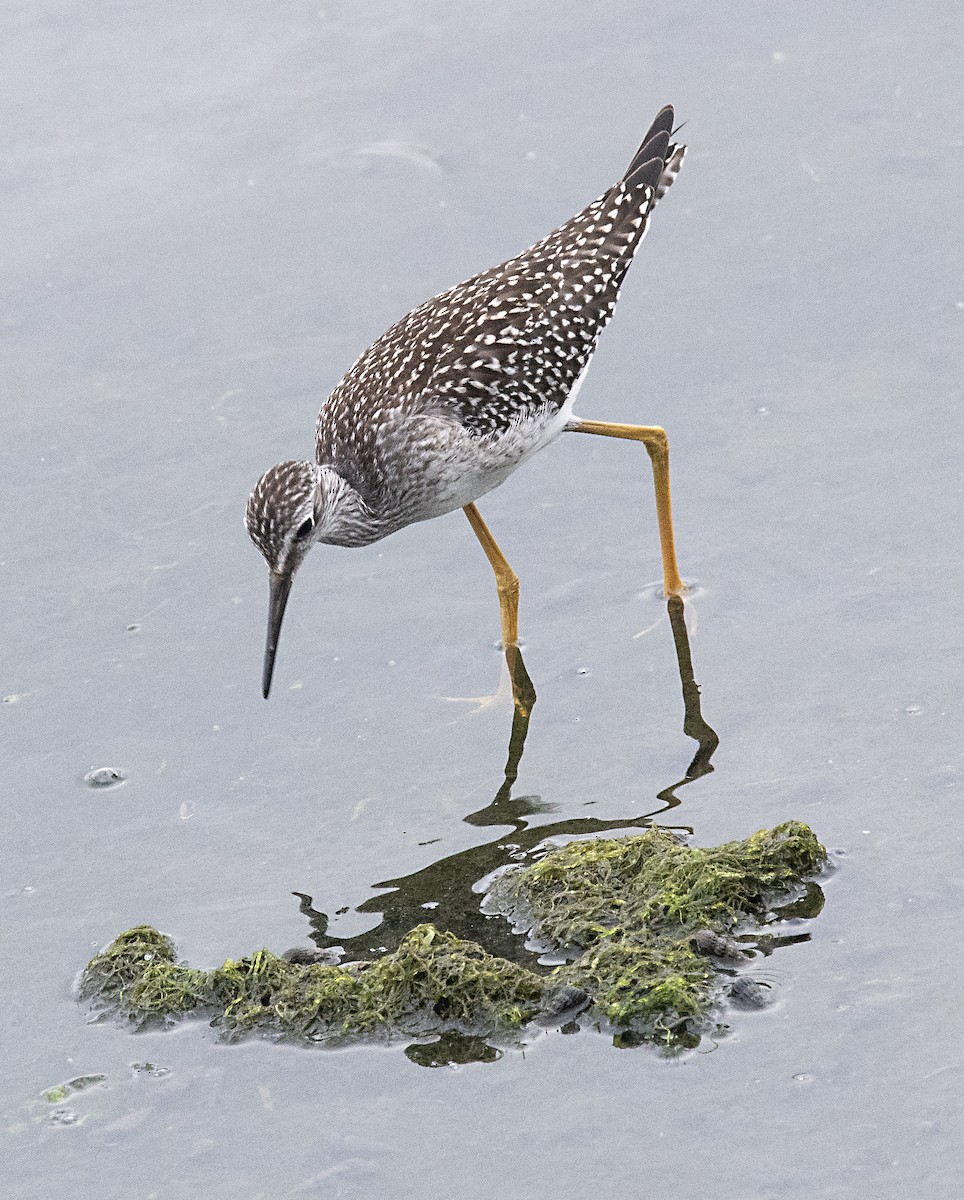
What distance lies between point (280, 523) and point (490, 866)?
1.62m

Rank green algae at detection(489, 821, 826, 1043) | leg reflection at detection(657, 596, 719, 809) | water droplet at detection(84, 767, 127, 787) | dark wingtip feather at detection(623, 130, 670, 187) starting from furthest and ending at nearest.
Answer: dark wingtip feather at detection(623, 130, 670, 187) → water droplet at detection(84, 767, 127, 787) → leg reflection at detection(657, 596, 719, 809) → green algae at detection(489, 821, 826, 1043)

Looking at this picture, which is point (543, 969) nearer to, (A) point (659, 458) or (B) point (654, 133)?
(A) point (659, 458)

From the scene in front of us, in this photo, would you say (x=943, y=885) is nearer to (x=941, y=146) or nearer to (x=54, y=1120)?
(x=54, y=1120)

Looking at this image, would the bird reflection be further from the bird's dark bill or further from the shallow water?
the bird's dark bill

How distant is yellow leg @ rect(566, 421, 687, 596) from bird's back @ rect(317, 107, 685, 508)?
24cm

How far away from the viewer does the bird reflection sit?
249 inches

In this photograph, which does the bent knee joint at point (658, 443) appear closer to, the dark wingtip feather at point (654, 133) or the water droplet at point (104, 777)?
the dark wingtip feather at point (654, 133)

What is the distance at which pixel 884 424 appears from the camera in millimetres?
8789

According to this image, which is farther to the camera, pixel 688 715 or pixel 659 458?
pixel 659 458

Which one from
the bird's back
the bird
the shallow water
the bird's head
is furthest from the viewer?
the bird's back

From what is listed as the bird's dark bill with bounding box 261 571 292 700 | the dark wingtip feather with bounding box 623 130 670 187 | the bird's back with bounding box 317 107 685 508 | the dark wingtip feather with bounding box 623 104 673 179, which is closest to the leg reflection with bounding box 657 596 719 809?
the bird's back with bounding box 317 107 685 508

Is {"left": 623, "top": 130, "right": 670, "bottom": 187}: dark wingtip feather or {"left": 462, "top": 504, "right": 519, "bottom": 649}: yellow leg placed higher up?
{"left": 623, "top": 130, "right": 670, "bottom": 187}: dark wingtip feather

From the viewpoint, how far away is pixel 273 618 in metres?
7.24

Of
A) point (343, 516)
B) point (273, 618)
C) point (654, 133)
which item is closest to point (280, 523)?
point (273, 618)
